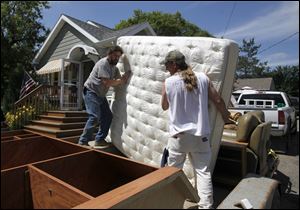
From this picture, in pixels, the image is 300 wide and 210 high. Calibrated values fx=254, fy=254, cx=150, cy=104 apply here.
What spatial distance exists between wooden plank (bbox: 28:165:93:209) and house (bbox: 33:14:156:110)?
24.5 ft

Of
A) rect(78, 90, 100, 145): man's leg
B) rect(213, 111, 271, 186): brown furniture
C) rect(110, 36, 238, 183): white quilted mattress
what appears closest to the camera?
rect(110, 36, 238, 183): white quilted mattress

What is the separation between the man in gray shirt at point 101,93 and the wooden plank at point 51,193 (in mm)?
1911

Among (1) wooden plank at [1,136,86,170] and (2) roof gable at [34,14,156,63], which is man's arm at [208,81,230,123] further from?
(2) roof gable at [34,14,156,63]

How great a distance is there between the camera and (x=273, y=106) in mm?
7879

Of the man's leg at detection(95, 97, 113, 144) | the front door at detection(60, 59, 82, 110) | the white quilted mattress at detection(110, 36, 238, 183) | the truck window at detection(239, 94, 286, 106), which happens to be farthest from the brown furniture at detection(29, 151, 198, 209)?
the front door at detection(60, 59, 82, 110)

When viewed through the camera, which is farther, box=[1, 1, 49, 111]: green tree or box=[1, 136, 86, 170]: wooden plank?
box=[1, 1, 49, 111]: green tree

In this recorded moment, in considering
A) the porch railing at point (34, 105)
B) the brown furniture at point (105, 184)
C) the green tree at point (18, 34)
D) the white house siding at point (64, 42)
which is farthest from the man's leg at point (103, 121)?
the green tree at point (18, 34)

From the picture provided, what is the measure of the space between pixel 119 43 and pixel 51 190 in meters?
2.57

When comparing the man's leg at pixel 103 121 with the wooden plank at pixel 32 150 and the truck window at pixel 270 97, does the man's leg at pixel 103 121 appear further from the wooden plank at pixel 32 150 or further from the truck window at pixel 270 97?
the truck window at pixel 270 97

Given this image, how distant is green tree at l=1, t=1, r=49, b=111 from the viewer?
15430 millimetres

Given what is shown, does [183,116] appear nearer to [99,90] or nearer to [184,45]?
[184,45]

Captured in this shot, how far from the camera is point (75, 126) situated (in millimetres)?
7453

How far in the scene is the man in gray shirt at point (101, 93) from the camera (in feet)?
11.5

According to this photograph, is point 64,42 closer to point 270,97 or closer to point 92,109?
point 270,97
